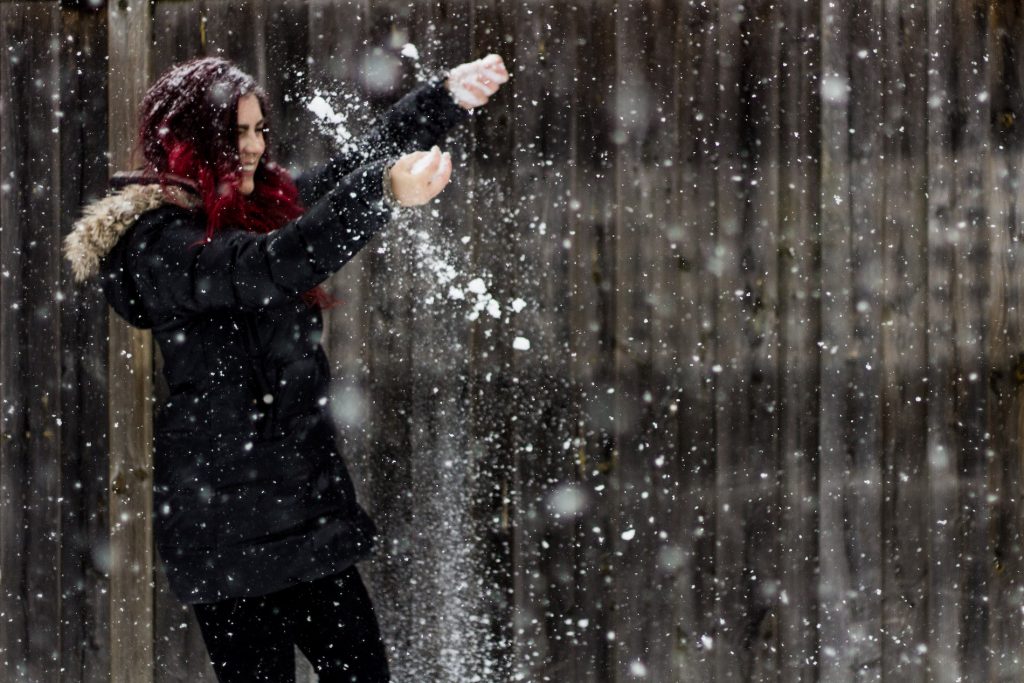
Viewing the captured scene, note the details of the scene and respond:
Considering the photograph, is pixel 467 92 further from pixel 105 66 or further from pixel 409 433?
pixel 105 66

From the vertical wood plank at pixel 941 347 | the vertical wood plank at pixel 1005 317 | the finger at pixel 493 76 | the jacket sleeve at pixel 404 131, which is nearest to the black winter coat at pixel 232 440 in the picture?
the jacket sleeve at pixel 404 131

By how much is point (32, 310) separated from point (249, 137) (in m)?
1.22

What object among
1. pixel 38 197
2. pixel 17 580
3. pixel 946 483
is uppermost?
pixel 38 197

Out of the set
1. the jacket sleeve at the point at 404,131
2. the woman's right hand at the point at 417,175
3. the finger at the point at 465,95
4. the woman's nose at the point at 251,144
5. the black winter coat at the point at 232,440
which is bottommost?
the black winter coat at the point at 232,440

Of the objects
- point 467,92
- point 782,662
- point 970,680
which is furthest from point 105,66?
point 970,680

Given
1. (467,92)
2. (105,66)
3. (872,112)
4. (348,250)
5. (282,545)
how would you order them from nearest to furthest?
(348,250), (282,545), (467,92), (872,112), (105,66)

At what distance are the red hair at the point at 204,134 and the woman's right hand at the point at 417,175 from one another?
1.41ft

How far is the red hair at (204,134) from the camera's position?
6.10ft

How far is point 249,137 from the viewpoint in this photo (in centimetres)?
196

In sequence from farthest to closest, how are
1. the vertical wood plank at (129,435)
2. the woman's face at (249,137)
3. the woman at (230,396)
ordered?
the vertical wood plank at (129,435) → the woman's face at (249,137) → the woman at (230,396)

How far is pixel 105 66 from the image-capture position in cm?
266

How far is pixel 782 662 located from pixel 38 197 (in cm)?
262

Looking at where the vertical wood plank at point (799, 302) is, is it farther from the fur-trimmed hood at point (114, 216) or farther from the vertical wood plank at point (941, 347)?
the fur-trimmed hood at point (114, 216)

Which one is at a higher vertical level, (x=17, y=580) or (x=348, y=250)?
(x=348, y=250)
